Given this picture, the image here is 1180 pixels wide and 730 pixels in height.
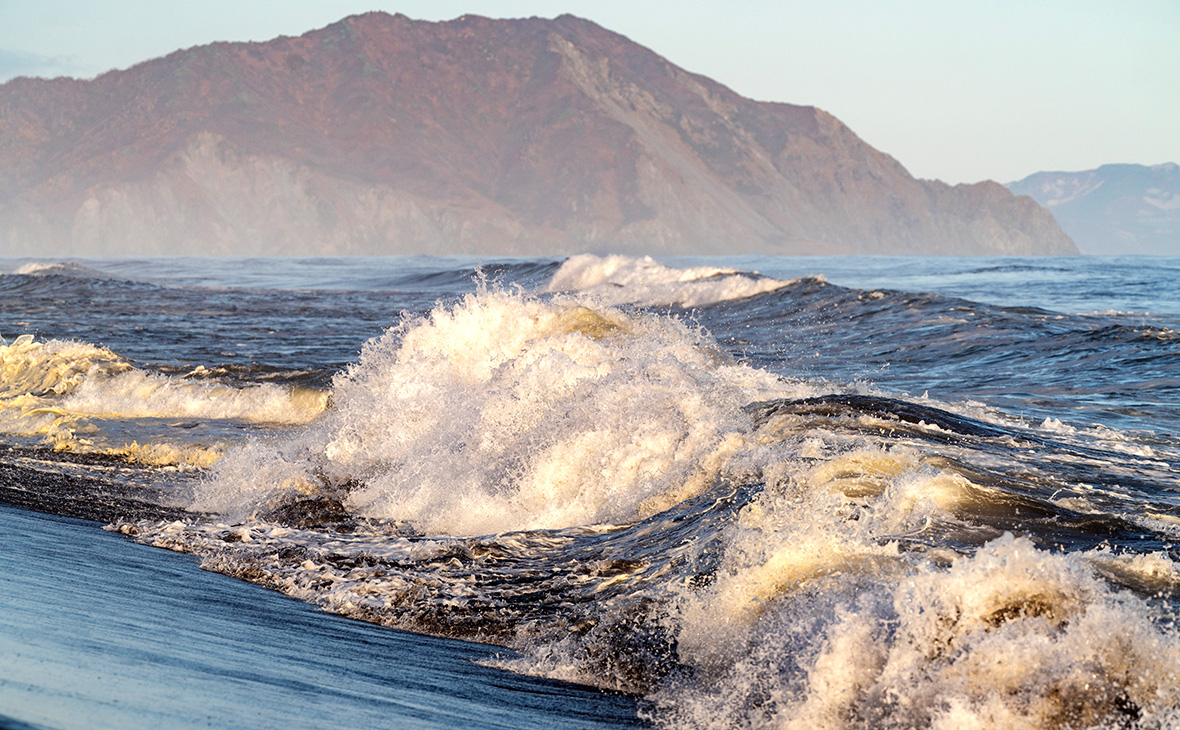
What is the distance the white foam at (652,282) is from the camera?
25625 millimetres

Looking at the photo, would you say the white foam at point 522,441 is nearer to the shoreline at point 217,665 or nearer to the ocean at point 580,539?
the ocean at point 580,539

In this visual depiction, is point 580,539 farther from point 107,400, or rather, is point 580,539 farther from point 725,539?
point 107,400

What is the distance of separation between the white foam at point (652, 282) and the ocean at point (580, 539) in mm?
11966

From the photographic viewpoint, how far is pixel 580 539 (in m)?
5.64

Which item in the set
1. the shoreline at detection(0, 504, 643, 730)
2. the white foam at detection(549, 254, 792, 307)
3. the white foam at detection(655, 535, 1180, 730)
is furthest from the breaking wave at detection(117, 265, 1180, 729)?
the white foam at detection(549, 254, 792, 307)

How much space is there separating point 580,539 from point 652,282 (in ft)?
81.7

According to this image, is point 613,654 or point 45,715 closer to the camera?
point 45,715

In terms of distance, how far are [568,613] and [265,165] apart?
200256 millimetres

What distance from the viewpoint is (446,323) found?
11.5 meters

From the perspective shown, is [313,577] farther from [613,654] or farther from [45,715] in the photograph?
[45,715]

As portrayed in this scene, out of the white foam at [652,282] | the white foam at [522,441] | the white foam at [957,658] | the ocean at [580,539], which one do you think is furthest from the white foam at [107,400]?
the white foam at [652,282]

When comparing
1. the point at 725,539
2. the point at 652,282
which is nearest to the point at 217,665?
the point at 725,539

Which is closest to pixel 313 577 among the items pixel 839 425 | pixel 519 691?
pixel 519 691

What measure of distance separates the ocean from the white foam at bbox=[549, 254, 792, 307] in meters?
12.0
